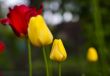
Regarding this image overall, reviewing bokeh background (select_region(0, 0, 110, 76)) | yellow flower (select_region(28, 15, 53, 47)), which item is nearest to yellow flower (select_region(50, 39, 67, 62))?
yellow flower (select_region(28, 15, 53, 47))

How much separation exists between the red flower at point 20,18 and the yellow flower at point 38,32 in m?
0.04

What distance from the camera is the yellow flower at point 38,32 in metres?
0.96

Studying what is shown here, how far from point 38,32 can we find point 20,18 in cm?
7

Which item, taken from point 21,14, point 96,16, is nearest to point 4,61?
point 96,16

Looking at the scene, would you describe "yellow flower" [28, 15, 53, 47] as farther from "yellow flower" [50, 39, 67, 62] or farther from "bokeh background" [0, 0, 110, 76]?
"bokeh background" [0, 0, 110, 76]

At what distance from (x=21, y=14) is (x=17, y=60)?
4.31 m

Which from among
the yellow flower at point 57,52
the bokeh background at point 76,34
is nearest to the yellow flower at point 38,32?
the yellow flower at point 57,52

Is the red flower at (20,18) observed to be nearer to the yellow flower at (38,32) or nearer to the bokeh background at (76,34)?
the yellow flower at (38,32)

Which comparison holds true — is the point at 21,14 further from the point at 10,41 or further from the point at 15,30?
the point at 10,41

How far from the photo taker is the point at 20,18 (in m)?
1.03

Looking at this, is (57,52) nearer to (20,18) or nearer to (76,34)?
(20,18)

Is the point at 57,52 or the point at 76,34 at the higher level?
the point at 76,34

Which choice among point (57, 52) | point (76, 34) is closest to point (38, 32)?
point (57, 52)

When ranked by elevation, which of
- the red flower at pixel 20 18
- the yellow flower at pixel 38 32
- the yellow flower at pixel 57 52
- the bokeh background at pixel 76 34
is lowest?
the yellow flower at pixel 57 52
